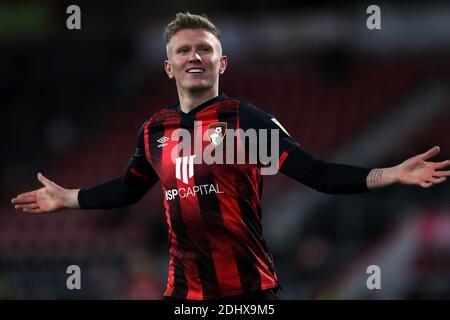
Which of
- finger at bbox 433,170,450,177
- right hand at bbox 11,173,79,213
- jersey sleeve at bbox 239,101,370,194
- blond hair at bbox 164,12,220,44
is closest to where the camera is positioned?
finger at bbox 433,170,450,177

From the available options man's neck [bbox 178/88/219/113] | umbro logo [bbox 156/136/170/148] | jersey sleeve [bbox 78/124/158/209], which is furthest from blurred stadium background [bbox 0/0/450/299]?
man's neck [bbox 178/88/219/113]

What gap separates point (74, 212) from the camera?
17.3m

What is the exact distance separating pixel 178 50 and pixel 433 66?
14300mm

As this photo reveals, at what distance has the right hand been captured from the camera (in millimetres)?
5734

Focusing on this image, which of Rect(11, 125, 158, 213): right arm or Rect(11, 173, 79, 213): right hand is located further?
Rect(11, 173, 79, 213): right hand

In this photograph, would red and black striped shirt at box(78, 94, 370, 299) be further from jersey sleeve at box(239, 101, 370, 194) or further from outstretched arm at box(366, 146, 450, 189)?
outstretched arm at box(366, 146, 450, 189)

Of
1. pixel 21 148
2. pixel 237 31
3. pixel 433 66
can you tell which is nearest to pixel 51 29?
pixel 21 148

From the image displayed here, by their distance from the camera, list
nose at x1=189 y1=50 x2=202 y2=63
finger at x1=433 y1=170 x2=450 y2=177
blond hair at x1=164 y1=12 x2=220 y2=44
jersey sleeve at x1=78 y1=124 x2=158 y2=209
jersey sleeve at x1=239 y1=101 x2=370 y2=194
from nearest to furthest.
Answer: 1. finger at x1=433 y1=170 x2=450 y2=177
2. jersey sleeve at x1=239 y1=101 x2=370 y2=194
3. nose at x1=189 y1=50 x2=202 y2=63
4. blond hair at x1=164 y1=12 x2=220 y2=44
5. jersey sleeve at x1=78 y1=124 x2=158 y2=209

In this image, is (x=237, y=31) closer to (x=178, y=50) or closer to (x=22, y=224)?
(x=22, y=224)

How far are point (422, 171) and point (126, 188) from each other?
1.89 meters

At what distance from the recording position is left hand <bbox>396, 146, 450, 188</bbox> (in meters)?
4.47

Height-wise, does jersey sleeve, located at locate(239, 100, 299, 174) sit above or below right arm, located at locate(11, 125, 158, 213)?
above

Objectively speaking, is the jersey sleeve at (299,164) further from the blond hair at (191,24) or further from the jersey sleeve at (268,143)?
the blond hair at (191,24)

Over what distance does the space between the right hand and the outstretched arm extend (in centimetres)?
201
